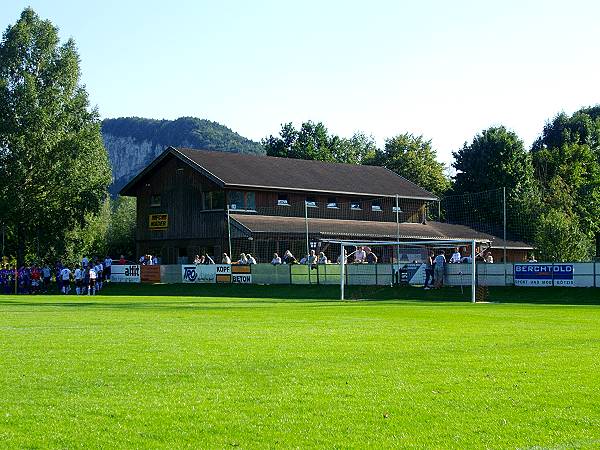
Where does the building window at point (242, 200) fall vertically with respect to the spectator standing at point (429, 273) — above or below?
above

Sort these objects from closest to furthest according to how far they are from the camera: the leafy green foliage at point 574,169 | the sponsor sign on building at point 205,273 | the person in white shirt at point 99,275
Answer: the person in white shirt at point 99,275, the sponsor sign on building at point 205,273, the leafy green foliage at point 574,169

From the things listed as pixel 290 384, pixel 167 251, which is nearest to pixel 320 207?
pixel 167 251

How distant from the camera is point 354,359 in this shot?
13.3m

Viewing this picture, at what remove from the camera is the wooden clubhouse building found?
A: 56.8 meters

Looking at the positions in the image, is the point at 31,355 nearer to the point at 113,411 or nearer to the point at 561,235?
the point at 113,411

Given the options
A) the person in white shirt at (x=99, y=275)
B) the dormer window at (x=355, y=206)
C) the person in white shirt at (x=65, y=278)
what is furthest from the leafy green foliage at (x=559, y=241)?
the person in white shirt at (x=65, y=278)

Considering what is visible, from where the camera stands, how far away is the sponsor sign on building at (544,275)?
130 feet

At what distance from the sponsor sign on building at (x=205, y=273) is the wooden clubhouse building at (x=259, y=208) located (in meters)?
4.38

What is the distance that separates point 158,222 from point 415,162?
39318 mm

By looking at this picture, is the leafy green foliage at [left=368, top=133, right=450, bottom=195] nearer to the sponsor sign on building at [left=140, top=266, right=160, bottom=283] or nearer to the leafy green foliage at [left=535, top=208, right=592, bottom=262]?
the leafy green foliage at [left=535, top=208, right=592, bottom=262]

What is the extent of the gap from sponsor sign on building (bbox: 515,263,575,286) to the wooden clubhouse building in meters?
15.1

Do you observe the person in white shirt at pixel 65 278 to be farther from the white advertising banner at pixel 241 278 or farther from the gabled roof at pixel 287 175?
the gabled roof at pixel 287 175

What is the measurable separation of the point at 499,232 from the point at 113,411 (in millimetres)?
58705

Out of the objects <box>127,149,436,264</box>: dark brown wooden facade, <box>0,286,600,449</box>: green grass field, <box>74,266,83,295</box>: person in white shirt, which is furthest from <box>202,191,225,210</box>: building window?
<box>0,286,600,449</box>: green grass field
